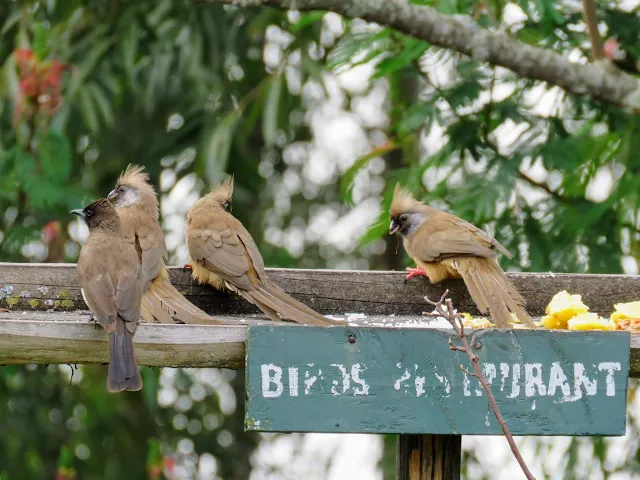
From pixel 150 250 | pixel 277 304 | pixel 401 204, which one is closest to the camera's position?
pixel 277 304

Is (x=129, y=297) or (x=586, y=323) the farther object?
(x=129, y=297)

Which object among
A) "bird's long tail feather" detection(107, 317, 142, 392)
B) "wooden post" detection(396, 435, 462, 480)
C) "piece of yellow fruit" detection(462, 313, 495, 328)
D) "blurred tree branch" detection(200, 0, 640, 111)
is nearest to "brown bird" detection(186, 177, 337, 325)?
"piece of yellow fruit" detection(462, 313, 495, 328)

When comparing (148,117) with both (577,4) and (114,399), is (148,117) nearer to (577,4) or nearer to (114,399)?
(114,399)

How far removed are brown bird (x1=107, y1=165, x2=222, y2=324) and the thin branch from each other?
2.20 m

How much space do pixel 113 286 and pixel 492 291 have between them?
1.54m

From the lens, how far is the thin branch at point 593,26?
5.21 metres

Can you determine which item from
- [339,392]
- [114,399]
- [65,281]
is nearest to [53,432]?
[114,399]

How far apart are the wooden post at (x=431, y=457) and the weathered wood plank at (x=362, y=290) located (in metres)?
1.04

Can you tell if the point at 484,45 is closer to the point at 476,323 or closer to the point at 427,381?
the point at 476,323

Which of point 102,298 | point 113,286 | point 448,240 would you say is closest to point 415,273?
point 448,240

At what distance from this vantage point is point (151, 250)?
4.66 meters

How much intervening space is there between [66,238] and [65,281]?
3.54m

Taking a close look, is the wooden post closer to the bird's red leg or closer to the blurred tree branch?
the bird's red leg

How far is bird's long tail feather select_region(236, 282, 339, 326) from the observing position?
421cm
